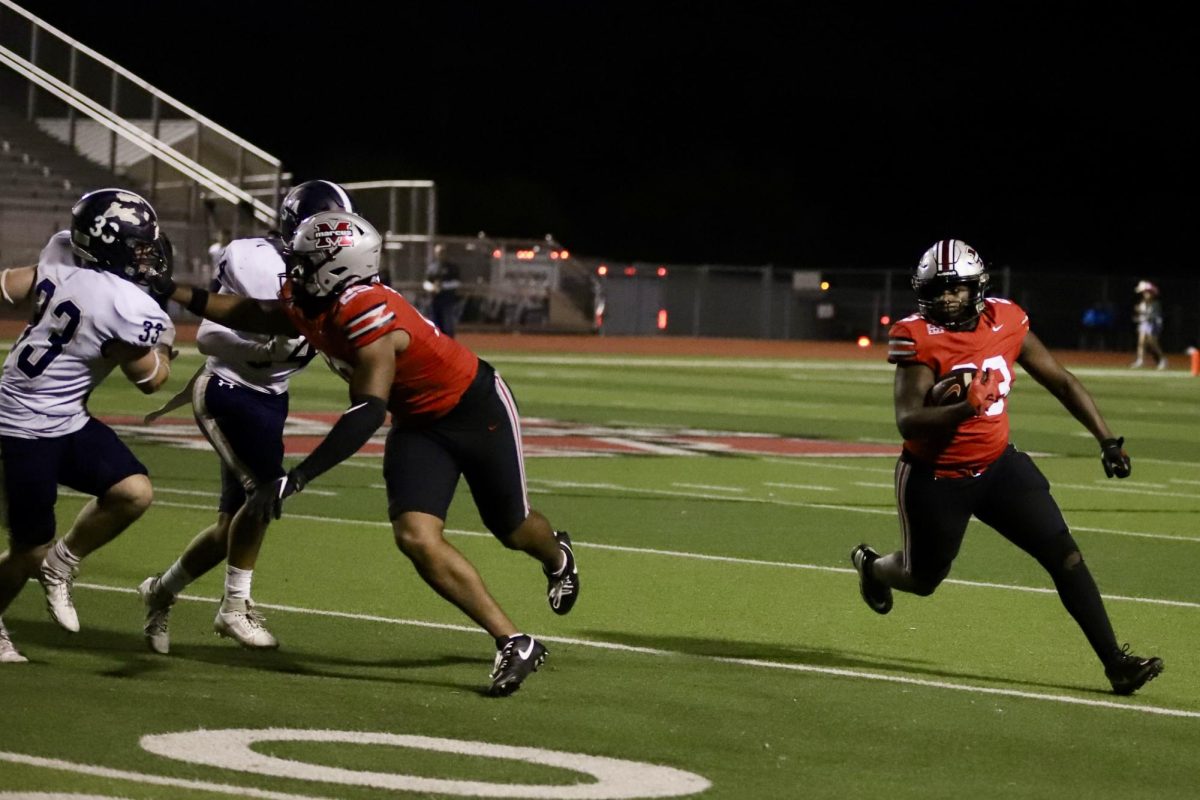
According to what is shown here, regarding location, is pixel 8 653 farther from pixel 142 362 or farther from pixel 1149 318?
pixel 1149 318

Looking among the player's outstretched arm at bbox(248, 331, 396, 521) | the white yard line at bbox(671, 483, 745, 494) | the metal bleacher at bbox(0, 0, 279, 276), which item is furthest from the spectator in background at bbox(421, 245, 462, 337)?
the player's outstretched arm at bbox(248, 331, 396, 521)

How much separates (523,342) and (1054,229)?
33.8 meters

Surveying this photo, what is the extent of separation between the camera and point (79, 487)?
294 inches

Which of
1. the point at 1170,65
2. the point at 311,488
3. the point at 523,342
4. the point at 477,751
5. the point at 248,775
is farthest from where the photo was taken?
the point at 1170,65

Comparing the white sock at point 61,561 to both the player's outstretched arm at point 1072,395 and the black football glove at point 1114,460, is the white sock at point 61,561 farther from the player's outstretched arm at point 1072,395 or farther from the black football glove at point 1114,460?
the black football glove at point 1114,460

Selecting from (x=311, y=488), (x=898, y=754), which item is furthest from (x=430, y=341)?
(x=311, y=488)

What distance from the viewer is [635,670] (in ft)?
25.0

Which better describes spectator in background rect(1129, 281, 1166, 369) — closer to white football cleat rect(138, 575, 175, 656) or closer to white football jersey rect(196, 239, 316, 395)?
white football jersey rect(196, 239, 316, 395)

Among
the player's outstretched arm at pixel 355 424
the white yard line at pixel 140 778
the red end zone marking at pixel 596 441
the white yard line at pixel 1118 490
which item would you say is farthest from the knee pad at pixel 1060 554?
the red end zone marking at pixel 596 441

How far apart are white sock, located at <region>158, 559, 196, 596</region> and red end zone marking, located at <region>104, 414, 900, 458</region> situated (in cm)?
768

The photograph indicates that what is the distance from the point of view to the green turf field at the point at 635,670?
591 centimetres

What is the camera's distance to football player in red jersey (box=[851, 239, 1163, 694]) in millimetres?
7414

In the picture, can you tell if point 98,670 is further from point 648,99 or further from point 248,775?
point 648,99

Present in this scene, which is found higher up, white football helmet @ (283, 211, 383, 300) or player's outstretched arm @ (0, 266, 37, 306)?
white football helmet @ (283, 211, 383, 300)
